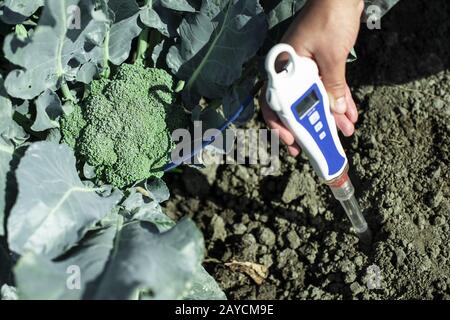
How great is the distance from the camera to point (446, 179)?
225 centimetres

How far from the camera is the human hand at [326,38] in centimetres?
175

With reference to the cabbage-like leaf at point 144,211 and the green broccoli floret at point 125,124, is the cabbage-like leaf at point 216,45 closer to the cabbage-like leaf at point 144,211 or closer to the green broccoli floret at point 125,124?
the green broccoli floret at point 125,124

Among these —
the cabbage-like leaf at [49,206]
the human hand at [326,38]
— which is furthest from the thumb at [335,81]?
the cabbage-like leaf at [49,206]

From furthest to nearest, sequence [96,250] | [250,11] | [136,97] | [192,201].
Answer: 1. [192,201]
2. [136,97]
3. [250,11]
4. [96,250]

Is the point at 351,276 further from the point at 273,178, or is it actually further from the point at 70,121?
the point at 70,121

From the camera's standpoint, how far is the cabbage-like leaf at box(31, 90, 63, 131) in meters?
2.00

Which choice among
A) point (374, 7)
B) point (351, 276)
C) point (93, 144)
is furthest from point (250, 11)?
point (351, 276)

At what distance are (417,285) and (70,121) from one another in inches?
51.8

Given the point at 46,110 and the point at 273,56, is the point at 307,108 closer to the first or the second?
the point at 273,56

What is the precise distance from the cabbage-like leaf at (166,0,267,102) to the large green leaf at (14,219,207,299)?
23.3 inches

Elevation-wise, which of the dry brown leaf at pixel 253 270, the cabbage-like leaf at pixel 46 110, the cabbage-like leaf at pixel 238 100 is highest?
the cabbage-like leaf at pixel 46 110

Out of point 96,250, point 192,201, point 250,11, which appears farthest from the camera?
point 192,201

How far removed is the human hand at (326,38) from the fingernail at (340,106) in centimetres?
3

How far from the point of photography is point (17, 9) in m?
1.92
